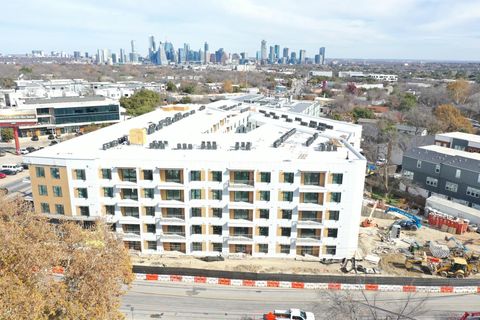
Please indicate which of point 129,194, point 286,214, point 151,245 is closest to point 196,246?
point 151,245

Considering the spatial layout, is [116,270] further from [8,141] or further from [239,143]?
[8,141]

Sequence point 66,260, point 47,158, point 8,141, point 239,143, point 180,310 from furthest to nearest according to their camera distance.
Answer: point 8,141
point 239,143
point 47,158
point 180,310
point 66,260

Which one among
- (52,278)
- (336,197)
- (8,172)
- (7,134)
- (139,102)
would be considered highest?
(139,102)

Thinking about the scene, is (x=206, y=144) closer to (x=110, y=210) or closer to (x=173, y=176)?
(x=173, y=176)

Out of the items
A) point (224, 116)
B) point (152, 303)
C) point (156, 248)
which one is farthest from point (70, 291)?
point (224, 116)

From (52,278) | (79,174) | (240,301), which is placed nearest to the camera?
(52,278)

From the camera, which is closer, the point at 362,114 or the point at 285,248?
the point at 285,248

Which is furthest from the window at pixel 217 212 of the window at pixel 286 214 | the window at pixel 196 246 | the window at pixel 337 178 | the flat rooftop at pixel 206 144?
the window at pixel 337 178
